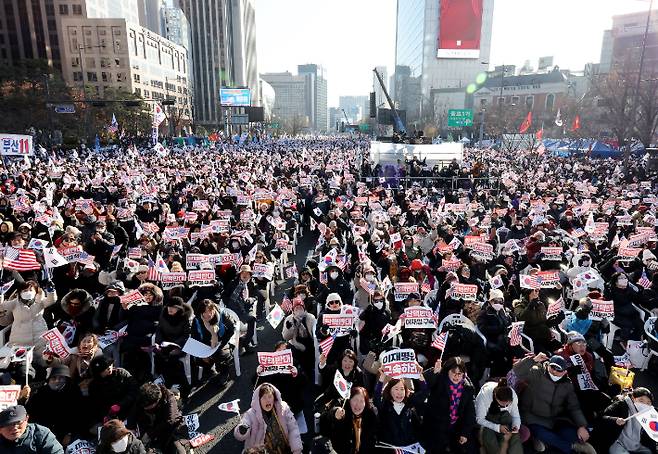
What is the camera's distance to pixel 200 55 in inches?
5546

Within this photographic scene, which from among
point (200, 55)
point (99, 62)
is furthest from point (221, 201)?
point (200, 55)

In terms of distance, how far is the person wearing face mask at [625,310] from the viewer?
758cm

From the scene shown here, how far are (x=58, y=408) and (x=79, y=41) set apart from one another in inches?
3951

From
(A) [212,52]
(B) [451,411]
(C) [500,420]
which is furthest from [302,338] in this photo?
(A) [212,52]

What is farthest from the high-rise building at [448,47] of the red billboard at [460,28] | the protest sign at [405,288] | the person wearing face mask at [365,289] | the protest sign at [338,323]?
the protest sign at [338,323]

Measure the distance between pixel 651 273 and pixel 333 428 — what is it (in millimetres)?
7564

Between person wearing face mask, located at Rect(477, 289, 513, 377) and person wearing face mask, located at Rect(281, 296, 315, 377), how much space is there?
7.72 ft

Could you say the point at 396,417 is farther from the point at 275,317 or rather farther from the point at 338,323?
the point at 275,317

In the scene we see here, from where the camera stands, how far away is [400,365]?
510 centimetres

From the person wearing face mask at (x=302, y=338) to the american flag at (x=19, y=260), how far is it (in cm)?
530

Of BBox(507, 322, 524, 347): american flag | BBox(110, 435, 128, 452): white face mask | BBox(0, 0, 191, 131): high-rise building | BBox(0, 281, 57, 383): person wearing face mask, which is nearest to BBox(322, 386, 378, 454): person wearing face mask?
BBox(110, 435, 128, 452): white face mask

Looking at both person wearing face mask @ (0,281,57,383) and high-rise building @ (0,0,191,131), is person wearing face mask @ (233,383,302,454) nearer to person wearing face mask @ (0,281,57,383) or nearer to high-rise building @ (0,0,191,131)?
person wearing face mask @ (0,281,57,383)

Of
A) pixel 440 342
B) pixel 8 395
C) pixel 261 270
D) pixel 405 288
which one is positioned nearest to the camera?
pixel 8 395

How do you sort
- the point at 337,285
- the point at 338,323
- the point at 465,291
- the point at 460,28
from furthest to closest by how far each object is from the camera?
1. the point at 460,28
2. the point at 337,285
3. the point at 465,291
4. the point at 338,323
